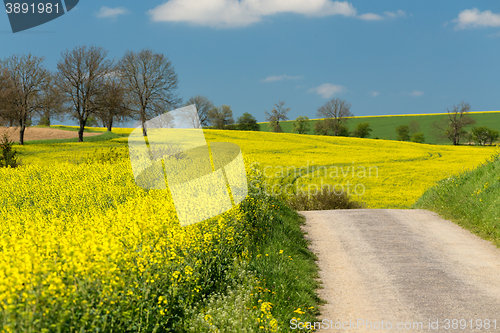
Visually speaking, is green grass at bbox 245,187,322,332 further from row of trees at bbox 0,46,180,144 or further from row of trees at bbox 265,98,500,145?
row of trees at bbox 265,98,500,145

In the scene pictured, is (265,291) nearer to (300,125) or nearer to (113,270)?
(113,270)

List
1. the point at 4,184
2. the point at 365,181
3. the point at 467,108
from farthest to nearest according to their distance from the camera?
the point at 467,108 → the point at 365,181 → the point at 4,184

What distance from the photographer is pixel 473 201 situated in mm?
11531

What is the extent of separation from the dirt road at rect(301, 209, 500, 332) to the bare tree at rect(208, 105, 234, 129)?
72.2 m

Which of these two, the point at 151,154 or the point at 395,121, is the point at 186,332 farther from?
the point at 395,121

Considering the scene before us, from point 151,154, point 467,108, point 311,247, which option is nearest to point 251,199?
point 311,247

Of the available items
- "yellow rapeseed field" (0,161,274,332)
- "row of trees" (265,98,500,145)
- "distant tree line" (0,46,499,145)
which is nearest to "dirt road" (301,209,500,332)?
"yellow rapeseed field" (0,161,274,332)

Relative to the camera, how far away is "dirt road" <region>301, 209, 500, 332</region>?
213 inches

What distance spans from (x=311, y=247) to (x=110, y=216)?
15.1 ft

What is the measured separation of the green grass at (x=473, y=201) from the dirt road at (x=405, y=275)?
17.0 inches

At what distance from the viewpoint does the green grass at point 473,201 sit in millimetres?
10055

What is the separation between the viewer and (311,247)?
8.95 metres
